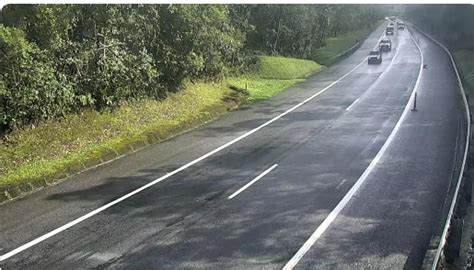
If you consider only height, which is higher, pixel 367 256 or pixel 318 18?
pixel 318 18

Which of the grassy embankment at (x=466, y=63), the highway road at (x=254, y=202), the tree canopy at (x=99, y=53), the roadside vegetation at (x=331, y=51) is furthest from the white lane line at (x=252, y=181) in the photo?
the roadside vegetation at (x=331, y=51)

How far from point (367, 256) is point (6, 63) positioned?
10.3 metres

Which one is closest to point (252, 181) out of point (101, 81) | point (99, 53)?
point (101, 81)

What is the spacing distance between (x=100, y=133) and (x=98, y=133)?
8 cm

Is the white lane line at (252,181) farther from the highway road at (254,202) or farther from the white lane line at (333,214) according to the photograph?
the white lane line at (333,214)

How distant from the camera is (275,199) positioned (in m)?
11.6

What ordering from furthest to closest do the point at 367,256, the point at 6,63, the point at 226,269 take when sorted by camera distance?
1. the point at 6,63
2. the point at 367,256
3. the point at 226,269

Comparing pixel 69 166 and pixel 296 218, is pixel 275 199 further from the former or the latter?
pixel 69 166

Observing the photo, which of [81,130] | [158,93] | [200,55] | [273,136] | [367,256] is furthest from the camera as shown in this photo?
[200,55]

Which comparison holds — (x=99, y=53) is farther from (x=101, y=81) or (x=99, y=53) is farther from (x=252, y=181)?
(x=252, y=181)

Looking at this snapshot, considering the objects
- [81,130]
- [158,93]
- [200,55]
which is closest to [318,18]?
[200,55]

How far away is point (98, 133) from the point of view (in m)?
15.3

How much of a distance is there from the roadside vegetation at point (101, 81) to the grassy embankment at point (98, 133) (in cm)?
3

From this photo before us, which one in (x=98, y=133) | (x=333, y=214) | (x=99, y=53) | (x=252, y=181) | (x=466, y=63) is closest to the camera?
(x=333, y=214)
